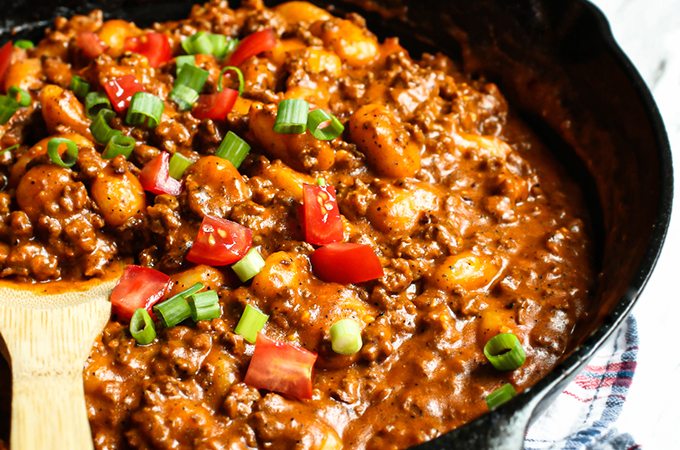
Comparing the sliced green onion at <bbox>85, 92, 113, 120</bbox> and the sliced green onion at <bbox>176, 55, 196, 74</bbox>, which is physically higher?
the sliced green onion at <bbox>176, 55, 196, 74</bbox>

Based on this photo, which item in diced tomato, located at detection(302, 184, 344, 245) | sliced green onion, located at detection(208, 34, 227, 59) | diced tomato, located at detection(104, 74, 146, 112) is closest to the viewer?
diced tomato, located at detection(302, 184, 344, 245)

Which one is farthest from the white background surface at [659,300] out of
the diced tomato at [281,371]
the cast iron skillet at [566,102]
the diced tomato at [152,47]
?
the diced tomato at [152,47]

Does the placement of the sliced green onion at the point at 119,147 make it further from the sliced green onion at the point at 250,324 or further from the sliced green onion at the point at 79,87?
the sliced green onion at the point at 250,324

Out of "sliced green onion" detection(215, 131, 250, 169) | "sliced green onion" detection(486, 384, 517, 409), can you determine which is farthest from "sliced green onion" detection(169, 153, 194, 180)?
"sliced green onion" detection(486, 384, 517, 409)

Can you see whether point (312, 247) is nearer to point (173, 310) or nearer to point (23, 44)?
point (173, 310)

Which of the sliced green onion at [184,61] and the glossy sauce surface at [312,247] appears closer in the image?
the glossy sauce surface at [312,247]

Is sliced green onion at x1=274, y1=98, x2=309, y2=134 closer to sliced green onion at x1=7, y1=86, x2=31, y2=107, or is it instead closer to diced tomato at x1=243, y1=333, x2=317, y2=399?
diced tomato at x1=243, y1=333, x2=317, y2=399

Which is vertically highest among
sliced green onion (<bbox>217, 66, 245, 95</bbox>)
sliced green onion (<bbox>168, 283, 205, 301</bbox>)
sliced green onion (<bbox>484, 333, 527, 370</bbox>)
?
sliced green onion (<bbox>217, 66, 245, 95</bbox>)
